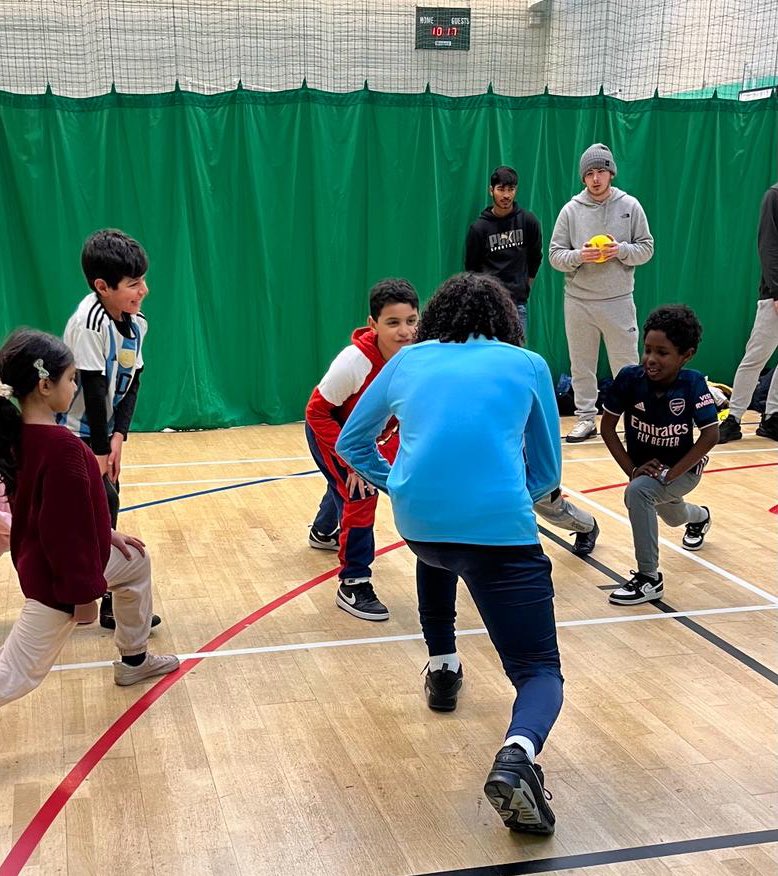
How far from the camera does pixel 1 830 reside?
233cm

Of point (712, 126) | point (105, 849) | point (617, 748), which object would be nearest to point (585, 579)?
point (617, 748)

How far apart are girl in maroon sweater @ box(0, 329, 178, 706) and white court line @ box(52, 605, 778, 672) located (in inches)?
28.3

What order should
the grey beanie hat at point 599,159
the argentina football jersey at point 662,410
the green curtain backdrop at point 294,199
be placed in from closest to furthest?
1. the argentina football jersey at point 662,410
2. the grey beanie hat at point 599,159
3. the green curtain backdrop at point 294,199

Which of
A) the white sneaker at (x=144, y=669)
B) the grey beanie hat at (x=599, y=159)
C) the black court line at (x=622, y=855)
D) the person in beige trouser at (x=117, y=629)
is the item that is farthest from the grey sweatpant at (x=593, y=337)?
the black court line at (x=622, y=855)

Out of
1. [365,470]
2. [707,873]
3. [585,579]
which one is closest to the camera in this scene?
[707,873]

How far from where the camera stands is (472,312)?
2334mm

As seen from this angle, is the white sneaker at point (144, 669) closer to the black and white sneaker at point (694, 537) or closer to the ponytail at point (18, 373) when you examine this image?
the ponytail at point (18, 373)

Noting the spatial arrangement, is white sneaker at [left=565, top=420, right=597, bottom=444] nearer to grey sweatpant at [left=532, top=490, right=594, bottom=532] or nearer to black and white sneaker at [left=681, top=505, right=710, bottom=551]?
black and white sneaker at [left=681, top=505, right=710, bottom=551]

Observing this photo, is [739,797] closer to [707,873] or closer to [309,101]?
Result: [707,873]

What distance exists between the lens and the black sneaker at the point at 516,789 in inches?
84.6

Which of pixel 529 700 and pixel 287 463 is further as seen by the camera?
pixel 287 463

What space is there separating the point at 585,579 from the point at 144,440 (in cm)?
373

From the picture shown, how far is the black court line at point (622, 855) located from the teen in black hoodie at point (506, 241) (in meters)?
5.11

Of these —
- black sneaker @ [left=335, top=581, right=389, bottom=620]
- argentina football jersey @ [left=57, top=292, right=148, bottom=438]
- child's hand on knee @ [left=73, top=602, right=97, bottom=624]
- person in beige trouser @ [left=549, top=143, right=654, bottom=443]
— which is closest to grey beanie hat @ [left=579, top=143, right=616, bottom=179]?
person in beige trouser @ [left=549, top=143, right=654, bottom=443]
